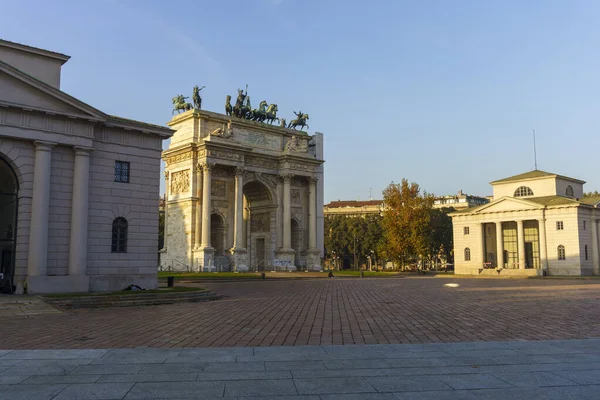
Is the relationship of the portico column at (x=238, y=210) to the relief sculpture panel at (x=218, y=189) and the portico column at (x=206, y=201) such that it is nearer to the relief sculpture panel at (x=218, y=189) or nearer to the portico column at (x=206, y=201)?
the relief sculpture panel at (x=218, y=189)

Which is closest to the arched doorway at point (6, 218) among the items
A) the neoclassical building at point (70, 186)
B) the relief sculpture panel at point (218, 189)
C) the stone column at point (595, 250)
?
the neoclassical building at point (70, 186)

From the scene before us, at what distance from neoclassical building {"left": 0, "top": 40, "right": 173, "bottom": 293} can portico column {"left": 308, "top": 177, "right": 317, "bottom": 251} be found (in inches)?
1606

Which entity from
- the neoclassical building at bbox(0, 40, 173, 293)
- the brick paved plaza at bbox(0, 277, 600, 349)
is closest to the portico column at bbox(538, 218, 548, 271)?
the brick paved plaza at bbox(0, 277, 600, 349)

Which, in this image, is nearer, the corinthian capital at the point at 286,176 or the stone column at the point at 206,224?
the stone column at the point at 206,224

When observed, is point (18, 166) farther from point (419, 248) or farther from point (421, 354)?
point (419, 248)

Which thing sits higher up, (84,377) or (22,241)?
(22,241)

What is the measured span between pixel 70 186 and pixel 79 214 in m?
1.57

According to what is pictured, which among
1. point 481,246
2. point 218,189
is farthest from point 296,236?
point 481,246

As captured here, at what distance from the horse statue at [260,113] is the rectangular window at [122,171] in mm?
40638

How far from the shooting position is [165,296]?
23859 millimetres

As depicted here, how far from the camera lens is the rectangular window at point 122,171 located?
93.1 feet

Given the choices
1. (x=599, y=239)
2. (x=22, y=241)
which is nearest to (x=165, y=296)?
(x=22, y=241)

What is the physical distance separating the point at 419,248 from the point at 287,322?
2326 inches

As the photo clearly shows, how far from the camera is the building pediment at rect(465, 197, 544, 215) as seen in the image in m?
65.7
